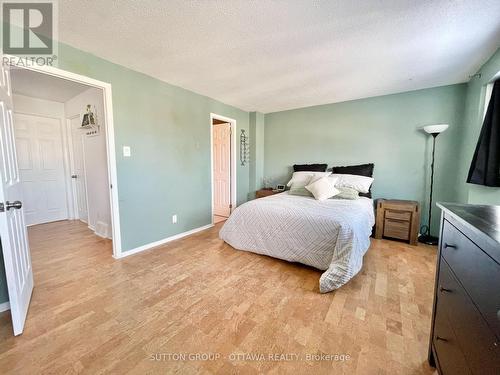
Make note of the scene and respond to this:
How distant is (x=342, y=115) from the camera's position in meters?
3.84

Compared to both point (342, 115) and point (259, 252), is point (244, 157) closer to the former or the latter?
point (342, 115)

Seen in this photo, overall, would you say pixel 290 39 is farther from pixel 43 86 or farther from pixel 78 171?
pixel 78 171

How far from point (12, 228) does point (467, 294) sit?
2.62 m

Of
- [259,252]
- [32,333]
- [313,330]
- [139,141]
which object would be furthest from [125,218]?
[313,330]

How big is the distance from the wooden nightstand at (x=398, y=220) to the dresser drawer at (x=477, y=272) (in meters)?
2.34

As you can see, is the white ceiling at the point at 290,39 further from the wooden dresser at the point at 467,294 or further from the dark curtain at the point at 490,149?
the wooden dresser at the point at 467,294

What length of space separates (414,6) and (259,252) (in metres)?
2.60

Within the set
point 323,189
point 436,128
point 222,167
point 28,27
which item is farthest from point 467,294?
point 222,167

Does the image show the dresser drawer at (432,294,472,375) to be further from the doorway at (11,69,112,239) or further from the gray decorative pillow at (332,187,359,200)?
the doorway at (11,69,112,239)

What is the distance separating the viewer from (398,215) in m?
3.10

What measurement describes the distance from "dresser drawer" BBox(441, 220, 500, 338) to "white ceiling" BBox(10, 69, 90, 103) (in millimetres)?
4203

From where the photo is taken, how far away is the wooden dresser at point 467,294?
0.66m

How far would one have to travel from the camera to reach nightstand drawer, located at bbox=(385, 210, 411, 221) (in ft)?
9.95

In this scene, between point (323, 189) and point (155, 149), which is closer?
point (155, 149)
